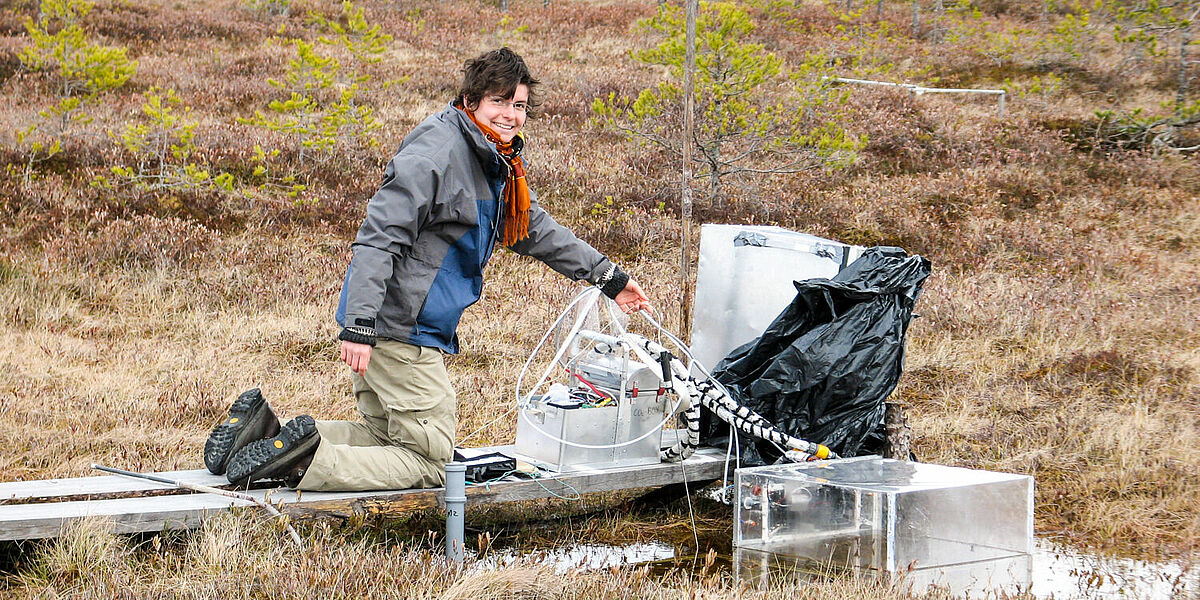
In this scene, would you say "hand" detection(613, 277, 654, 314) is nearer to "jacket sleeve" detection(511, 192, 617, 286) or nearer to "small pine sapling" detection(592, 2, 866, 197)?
"jacket sleeve" detection(511, 192, 617, 286)

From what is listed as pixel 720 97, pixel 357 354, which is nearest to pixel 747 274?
pixel 357 354

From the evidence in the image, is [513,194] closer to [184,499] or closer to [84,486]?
[184,499]

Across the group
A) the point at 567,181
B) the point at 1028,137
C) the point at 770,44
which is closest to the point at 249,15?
the point at 770,44

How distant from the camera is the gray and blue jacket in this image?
10.7 feet

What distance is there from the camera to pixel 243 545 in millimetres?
3148

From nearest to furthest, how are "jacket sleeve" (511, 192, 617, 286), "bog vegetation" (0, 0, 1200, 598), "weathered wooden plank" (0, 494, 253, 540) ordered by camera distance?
"weathered wooden plank" (0, 494, 253, 540)
"jacket sleeve" (511, 192, 617, 286)
"bog vegetation" (0, 0, 1200, 598)

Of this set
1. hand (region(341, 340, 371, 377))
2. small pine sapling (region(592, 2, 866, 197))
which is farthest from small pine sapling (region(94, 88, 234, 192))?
hand (region(341, 340, 371, 377))

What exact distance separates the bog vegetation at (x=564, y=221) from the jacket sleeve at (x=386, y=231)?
781 millimetres

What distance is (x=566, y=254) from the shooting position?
4066 mm

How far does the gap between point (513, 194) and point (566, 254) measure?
43 cm

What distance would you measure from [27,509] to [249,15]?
60.2 feet

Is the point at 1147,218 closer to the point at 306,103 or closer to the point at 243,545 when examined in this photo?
the point at 306,103

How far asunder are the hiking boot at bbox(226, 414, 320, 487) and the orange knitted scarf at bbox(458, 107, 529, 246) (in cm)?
100

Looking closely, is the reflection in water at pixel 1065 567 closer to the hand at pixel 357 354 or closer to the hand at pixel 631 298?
the hand at pixel 357 354
